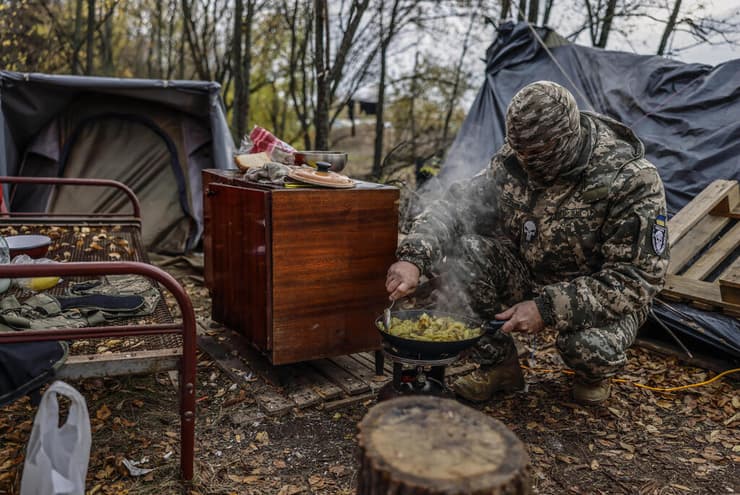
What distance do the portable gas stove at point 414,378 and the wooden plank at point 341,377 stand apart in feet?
1.53

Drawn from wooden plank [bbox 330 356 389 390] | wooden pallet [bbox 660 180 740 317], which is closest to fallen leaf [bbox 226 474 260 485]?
wooden plank [bbox 330 356 389 390]

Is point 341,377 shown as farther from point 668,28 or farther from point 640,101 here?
point 668,28

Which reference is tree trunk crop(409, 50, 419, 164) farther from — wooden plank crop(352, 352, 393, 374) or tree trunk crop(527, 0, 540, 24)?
wooden plank crop(352, 352, 393, 374)

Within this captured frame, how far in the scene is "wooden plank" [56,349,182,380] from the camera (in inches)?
88.5

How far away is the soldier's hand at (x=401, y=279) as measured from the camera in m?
2.92

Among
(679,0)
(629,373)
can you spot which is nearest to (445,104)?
(679,0)

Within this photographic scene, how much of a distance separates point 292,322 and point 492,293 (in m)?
1.22

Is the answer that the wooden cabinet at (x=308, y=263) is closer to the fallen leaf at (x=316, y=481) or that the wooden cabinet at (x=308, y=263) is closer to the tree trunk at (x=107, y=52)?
the fallen leaf at (x=316, y=481)

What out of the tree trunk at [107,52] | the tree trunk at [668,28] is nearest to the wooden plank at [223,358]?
the tree trunk at [668,28]

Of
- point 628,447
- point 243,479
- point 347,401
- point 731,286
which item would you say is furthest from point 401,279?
point 731,286

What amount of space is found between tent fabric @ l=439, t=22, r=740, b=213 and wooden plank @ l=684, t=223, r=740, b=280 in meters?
0.45

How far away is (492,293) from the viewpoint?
134 inches

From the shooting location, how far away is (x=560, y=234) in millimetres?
3180

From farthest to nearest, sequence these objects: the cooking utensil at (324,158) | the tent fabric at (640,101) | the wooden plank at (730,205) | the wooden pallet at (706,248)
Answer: the tent fabric at (640,101) < the wooden plank at (730,205) < the wooden pallet at (706,248) < the cooking utensil at (324,158)
